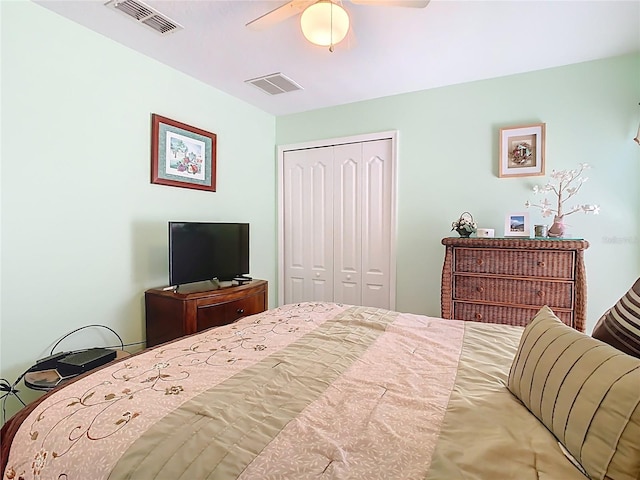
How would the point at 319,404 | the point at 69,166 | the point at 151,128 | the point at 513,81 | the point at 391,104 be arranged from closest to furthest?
the point at 319,404
the point at 69,166
the point at 151,128
the point at 513,81
the point at 391,104

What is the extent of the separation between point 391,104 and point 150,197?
2.35 m

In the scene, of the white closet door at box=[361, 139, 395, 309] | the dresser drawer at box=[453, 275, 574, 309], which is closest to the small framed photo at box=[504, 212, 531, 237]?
the dresser drawer at box=[453, 275, 574, 309]

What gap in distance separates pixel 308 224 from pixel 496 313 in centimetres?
207

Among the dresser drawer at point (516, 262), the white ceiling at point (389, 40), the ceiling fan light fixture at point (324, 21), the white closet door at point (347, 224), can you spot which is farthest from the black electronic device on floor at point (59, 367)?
the dresser drawer at point (516, 262)

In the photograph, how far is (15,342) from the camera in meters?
1.96

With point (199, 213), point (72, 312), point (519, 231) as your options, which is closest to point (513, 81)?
point (519, 231)

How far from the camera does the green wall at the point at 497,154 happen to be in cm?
260

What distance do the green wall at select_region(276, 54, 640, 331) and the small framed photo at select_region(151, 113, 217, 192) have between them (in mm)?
1211

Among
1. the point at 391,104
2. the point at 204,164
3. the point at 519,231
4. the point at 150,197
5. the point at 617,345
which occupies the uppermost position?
the point at 391,104

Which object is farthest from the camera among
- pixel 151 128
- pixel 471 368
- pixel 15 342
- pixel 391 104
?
pixel 391 104

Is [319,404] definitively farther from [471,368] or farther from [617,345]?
[617,345]

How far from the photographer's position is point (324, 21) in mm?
1746

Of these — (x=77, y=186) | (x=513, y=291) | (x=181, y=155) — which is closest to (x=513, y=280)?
(x=513, y=291)

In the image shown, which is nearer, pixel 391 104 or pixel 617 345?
pixel 617 345
